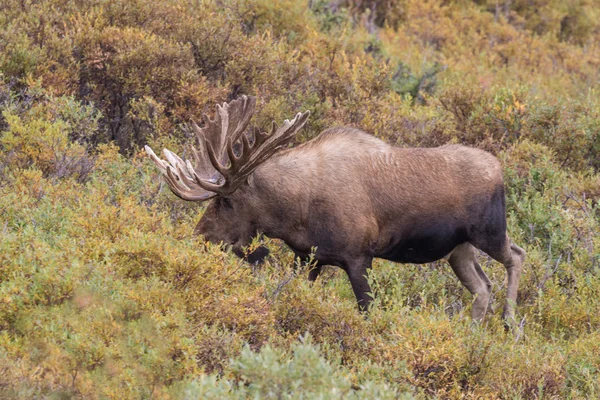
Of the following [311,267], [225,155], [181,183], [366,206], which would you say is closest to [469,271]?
[366,206]

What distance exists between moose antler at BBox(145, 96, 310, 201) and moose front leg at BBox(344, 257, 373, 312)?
1040 mm

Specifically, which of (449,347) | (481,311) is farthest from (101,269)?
(481,311)

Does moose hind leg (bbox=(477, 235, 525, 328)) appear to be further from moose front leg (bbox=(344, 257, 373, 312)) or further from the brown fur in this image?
moose front leg (bbox=(344, 257, 373, 312))

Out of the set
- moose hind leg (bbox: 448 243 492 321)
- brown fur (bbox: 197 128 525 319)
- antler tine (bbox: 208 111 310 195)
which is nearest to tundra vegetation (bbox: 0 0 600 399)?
moose hind leg (bbox: 448 243 492 321)

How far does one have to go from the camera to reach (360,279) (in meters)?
6.37

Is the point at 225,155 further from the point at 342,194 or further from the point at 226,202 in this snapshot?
the point at 342,194

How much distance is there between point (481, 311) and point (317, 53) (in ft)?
18.1

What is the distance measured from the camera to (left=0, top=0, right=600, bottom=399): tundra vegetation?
4.66m

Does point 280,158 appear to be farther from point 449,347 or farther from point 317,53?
point 317,53

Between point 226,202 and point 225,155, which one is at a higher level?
point 225,155

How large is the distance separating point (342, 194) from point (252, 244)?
2.80ft

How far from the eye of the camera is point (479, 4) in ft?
61.1

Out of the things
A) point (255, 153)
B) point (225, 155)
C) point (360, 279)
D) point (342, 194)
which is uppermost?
point (255, 153)

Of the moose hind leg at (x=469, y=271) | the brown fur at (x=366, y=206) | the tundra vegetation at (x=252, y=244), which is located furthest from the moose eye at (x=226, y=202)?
the moose hind leg at (x=469, y=271)
